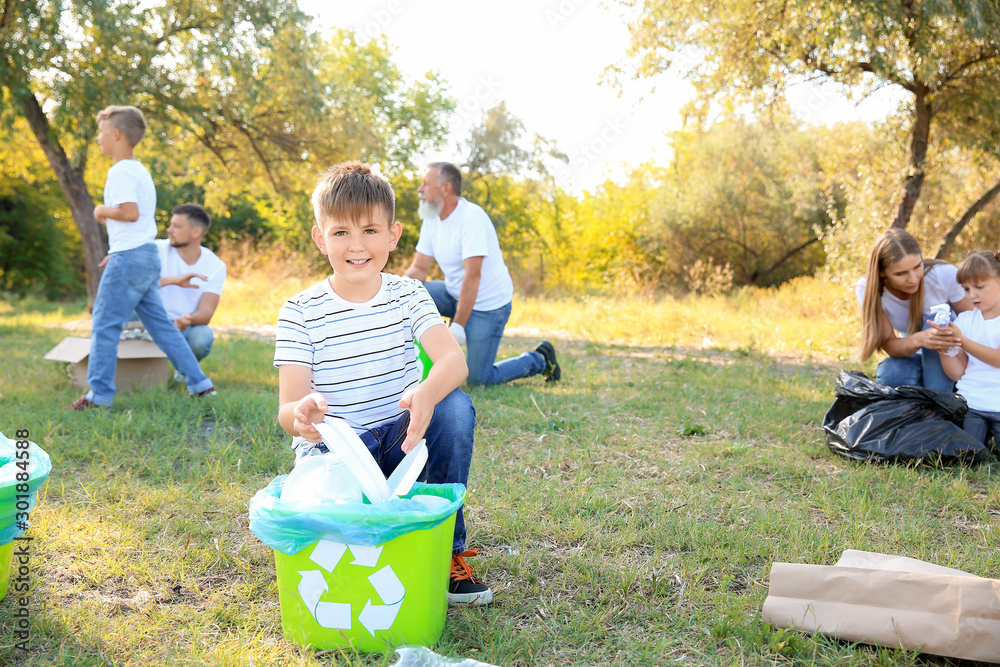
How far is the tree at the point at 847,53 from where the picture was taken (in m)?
6.18

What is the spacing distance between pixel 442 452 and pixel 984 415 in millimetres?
2777

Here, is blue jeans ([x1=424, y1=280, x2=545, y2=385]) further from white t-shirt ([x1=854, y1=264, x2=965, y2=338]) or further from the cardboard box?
white t-shirt ([x1=854, y1=264, x2=965, y2=338])

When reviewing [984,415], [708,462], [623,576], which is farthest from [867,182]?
[623,576]

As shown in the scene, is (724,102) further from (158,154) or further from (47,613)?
(158,154)

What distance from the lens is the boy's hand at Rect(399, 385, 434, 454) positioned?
184cm

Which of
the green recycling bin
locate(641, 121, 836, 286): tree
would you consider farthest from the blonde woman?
locate(641, 121, 836, 286): tree

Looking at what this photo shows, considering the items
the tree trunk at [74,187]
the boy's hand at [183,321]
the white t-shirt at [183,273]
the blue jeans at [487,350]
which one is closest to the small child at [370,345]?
the blue jeans at [487,350]

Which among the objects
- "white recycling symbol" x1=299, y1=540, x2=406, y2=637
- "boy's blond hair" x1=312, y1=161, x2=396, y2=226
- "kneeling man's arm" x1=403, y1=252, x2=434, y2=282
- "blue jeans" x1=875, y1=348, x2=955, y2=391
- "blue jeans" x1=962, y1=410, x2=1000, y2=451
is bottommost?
"white recycling symbol" x1=299, y1=540, x2=406, y2=637

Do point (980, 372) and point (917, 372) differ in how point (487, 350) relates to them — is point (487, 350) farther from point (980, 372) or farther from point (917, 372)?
point (980, 372)

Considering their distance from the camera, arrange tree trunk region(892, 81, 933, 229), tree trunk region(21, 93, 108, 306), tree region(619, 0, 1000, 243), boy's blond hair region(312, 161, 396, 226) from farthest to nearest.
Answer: tree trunk region(21, 93, 108, 306) → tree trunk region(892, 81, 933, 229) → tree region(619, 0, 1000, 243) → boy's blond hair region(312, 161, 396, 226)

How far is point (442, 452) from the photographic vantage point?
209 cm

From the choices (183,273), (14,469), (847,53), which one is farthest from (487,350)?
(847,53)

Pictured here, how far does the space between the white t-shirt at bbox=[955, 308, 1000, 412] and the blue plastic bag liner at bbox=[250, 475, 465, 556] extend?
9.67 ft

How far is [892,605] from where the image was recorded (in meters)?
1.77
